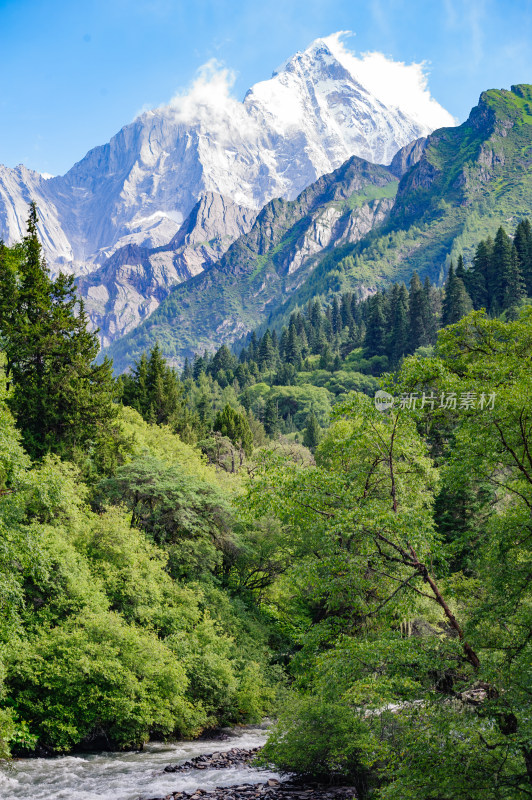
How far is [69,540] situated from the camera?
2564 cm

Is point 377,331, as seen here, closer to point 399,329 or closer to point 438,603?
point 399,329

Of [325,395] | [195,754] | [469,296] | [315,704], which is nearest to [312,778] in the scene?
[315,704]

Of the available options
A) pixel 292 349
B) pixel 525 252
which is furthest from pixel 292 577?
pixel 292 349

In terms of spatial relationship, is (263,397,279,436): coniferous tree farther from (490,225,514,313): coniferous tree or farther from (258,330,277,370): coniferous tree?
(258,330,277,370): coniferous tree

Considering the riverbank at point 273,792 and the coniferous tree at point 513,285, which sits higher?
the coniferous tree at point 513,285

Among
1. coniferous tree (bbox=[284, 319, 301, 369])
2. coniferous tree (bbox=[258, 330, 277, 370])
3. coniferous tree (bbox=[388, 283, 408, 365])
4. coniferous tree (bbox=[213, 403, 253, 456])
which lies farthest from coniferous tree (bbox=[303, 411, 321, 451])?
coniferous tree (bbox=[258, 330, 277, 370])

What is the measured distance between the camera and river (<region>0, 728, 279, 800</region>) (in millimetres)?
17312

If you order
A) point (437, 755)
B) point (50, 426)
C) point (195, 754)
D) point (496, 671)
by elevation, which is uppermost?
point (50, 426)

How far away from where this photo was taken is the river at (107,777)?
17312mm

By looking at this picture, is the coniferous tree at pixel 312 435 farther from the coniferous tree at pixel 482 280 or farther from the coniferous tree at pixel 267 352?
the coniferous tree at pixel 267 352

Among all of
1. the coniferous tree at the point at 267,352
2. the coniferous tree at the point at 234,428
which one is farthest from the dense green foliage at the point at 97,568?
the coniferous tree at the point at 267,352

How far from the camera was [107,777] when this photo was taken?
62.5ft

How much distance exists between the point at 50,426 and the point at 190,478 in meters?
8.40

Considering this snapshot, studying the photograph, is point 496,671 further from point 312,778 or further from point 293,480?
point 312,778
